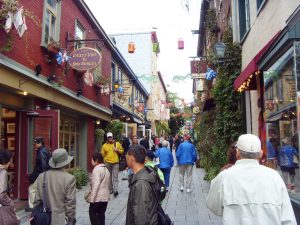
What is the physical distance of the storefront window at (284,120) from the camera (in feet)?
20.1

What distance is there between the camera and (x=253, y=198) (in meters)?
3.21

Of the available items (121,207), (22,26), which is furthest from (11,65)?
(121,207)

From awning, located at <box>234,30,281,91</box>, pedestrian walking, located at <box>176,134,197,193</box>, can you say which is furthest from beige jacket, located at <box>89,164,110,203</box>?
pedestrian walking, located at <box>176,134,197,193</box>

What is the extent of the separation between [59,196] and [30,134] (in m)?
5.53

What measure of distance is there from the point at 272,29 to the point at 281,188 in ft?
20.1

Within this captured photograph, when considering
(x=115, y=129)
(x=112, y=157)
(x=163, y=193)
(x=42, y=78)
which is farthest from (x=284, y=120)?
(x=115, y=129)

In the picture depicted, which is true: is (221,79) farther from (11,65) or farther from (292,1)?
(11,65)

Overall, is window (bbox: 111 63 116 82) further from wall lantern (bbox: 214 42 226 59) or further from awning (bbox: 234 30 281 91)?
awning (bbox: 234 30 281 91)

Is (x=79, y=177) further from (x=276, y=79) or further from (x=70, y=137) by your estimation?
(x=276, y=79)

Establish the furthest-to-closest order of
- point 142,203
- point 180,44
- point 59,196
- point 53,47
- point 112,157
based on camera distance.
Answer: point 180,44, point 112,157, point 53,47, point 59,196, point 142,203

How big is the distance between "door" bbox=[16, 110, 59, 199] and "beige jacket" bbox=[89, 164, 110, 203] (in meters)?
3.72

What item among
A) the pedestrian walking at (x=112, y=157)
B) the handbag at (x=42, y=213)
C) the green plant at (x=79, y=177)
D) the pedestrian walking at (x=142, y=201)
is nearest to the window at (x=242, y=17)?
the pedestrian walking at (x=112, y=157)

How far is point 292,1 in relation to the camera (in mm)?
7066

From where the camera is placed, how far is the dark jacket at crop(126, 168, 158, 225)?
11.8 feet
